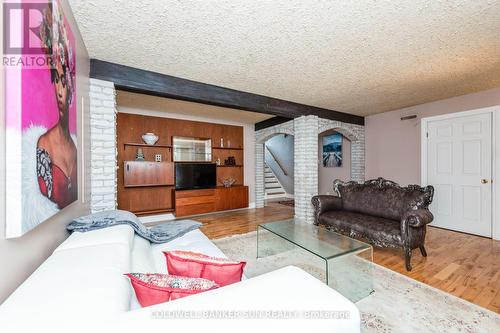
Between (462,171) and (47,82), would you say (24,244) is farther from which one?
(462,171)

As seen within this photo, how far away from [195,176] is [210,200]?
26.4 inches

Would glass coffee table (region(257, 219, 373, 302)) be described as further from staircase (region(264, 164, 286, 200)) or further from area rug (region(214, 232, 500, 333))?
staircase (region(264, 164, 286, 200))

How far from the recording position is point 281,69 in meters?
2.67

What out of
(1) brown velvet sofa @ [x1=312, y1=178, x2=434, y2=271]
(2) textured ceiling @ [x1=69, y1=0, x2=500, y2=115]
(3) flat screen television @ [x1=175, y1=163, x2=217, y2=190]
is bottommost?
(1) brown velvet sofa @ [x1=312, y1=178, x2=434, y2=271]

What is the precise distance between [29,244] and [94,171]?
5.13 feet

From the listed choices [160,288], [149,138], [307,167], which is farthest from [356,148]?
[160,288]

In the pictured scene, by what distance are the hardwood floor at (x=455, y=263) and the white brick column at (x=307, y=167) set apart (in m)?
1.13

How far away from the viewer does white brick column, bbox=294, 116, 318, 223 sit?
423 centimetres

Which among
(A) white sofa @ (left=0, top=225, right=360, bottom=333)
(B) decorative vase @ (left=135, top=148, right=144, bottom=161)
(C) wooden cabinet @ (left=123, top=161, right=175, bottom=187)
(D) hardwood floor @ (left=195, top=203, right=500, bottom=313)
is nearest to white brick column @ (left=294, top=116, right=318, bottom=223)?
(D) hardwood floor @ (left=195, top=203, right=500, bottom=313)

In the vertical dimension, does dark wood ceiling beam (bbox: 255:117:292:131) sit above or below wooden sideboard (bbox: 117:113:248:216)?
above

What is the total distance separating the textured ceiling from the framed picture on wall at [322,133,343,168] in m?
2.65

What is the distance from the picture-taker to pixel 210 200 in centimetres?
490

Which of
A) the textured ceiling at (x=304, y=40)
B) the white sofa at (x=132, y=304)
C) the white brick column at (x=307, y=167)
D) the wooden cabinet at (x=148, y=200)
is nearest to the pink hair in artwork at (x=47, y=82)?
the textured ceiling at (x=304, y=40)

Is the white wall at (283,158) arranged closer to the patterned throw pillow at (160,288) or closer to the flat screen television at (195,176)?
the flat screen television at (195,176)
